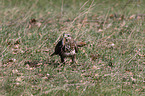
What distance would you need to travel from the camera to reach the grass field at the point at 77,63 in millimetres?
3828

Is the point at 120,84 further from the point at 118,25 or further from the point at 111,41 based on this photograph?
the point at 118,25

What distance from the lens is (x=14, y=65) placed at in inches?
171

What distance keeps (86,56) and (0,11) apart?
387cm

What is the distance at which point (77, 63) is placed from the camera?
4656mm

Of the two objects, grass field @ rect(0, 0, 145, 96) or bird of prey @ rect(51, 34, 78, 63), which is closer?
grass field @ rect(0, 0, 145, 96)

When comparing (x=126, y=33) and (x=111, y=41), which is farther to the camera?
(x=126, y=33)

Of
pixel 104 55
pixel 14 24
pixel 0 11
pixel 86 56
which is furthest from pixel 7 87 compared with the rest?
pixel 0 11

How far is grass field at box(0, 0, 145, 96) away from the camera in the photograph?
383 centimetres

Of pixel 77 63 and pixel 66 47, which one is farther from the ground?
pixel 66 47

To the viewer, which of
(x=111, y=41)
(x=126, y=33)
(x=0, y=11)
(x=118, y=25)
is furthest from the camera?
(x=0, y=11)

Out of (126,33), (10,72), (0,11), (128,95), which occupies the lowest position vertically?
(128,95)

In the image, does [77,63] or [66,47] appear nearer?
[66,47]

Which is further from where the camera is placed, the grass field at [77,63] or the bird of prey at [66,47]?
the bird of prey at [66,47]

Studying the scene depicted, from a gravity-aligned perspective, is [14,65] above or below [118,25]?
below
